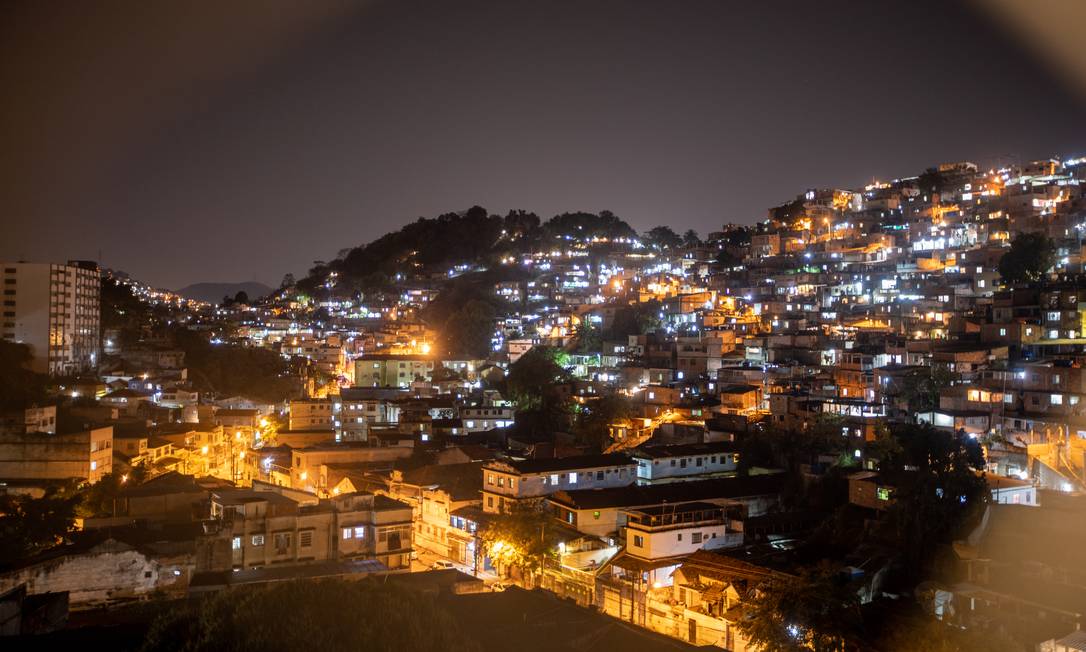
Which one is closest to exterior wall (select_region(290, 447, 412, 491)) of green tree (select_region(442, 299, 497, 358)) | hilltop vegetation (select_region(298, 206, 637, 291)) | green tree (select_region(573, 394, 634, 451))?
green tree (select_region(573, 394, 634, 451))

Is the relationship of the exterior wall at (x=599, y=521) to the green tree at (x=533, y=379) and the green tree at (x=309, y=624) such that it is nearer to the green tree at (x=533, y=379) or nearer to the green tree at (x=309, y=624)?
the green tree at (x=309, y=624)

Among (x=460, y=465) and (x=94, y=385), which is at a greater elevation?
(x=94, y=385)

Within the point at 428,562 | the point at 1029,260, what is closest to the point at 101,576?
the point at 428,562

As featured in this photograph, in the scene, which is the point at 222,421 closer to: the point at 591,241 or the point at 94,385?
the point at 94,385

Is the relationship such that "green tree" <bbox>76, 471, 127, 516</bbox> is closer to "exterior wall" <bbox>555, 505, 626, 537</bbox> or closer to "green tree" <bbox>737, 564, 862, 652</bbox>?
"exterior wall" <bbox>555, 505, 626, 537</bbox>

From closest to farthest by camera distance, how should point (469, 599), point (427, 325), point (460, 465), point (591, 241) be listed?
point (469, 599)
point (460, 465)
point (427, 325)
point (591, 241)

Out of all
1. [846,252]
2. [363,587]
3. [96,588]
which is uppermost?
[846,252]

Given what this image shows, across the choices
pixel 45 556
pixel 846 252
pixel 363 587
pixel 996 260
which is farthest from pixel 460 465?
pixel 846 252

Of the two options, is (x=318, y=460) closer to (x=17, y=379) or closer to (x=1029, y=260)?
(x=17, y=379)
